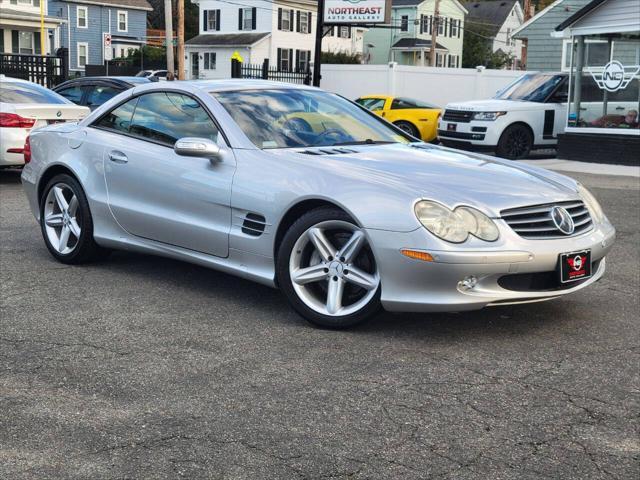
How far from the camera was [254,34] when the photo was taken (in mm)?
63000

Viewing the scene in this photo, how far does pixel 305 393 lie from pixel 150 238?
2.49m

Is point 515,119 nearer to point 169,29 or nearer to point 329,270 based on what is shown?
point 329,270

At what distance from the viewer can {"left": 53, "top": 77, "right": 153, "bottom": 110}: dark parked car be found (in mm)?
15852

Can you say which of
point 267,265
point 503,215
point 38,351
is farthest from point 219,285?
point 503,215

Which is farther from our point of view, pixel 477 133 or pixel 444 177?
pixel 477 133

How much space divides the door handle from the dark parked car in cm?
933

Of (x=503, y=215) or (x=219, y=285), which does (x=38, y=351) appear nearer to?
(x=219, y=285)

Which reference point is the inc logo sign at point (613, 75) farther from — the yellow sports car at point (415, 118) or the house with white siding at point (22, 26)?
the house with white siding at point (22, 26)

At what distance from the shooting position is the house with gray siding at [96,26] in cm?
6625

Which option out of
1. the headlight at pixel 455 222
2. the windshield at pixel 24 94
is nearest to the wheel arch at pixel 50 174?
the headlight at pixel 455 222

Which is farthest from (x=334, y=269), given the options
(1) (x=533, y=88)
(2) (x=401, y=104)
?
(2) (x=401, y=104)

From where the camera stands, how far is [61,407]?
160 inches

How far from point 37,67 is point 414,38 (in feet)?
184

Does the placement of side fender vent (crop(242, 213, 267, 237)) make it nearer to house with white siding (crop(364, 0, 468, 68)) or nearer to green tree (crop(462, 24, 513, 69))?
house with white siding (crop(364, 0, 468, 68))
